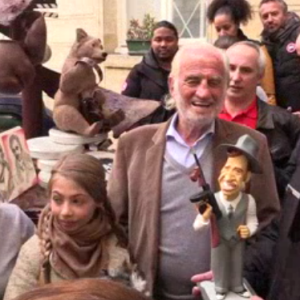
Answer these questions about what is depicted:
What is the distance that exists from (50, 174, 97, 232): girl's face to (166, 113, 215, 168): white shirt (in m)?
0.29

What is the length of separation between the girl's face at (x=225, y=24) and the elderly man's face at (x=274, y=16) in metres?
0.37

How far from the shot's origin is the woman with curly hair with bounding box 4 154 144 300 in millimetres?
1870

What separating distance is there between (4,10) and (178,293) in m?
1.31

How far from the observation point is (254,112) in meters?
2.55

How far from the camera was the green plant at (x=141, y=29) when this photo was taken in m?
7.52

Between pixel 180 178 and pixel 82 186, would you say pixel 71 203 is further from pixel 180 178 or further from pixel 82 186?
pixel 180 178

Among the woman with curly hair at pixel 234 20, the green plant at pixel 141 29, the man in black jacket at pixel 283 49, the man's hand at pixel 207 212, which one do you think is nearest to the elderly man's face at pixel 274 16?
the man in black jacket at pixel 283 49

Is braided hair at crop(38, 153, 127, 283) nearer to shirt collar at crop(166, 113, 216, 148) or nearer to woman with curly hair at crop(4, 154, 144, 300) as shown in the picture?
woman with curly hair at crop(4, 154, 144, 300)

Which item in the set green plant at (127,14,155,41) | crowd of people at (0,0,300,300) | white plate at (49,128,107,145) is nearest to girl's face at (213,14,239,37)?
white plate at (49,128,107,145)

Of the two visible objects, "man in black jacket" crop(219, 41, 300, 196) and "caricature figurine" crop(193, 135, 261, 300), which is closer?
"caricature figurine" crop(193, 135, 261, 300)

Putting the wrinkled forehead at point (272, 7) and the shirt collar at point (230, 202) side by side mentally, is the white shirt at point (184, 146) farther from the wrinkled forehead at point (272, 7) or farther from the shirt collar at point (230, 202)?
the wrinkled forehead at point (272, 7)

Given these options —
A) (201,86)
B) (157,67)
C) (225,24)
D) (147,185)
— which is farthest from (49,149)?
(225,24)

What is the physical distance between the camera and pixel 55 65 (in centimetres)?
818

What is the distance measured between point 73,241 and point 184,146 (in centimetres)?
43
